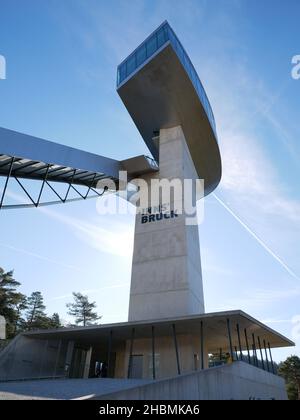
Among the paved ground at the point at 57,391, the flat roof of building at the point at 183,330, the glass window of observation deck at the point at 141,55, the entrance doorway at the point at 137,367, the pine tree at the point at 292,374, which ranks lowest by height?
the paved ground at the point at 57,391

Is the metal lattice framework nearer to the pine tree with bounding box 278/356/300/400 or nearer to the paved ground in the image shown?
the paved ground

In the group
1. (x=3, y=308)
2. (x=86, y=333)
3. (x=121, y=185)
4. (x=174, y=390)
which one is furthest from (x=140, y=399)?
Answer: (x=3, y=308)

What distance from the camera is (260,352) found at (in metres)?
22.0

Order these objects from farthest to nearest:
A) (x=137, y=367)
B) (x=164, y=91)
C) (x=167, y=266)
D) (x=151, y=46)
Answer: (x=164, y=91) → (x=151, y=46) → (x=167, y=266) → (x=137, y=367)

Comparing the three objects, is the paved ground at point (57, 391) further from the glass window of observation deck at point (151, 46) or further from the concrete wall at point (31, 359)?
the glass window of observation deck at point (151, 46)

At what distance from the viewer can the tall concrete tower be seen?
70.9ft

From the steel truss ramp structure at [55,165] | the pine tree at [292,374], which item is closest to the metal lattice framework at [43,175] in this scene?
the steel truss ramp structure at [55,165]

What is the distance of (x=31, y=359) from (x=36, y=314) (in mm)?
39303

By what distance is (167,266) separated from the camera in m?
A: 22.2

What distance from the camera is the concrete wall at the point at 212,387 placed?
8.56 meters

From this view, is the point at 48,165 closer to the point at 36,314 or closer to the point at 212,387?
the point at 212,387

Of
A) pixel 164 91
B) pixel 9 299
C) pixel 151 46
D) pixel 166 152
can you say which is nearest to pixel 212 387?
pixel 166 152

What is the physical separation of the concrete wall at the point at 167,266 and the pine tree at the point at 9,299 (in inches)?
1150
